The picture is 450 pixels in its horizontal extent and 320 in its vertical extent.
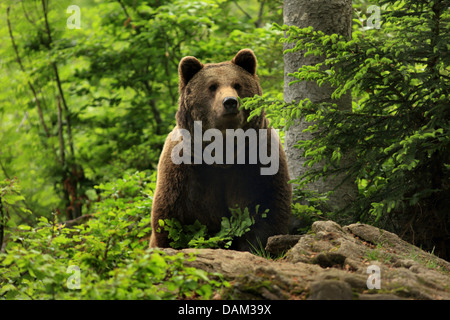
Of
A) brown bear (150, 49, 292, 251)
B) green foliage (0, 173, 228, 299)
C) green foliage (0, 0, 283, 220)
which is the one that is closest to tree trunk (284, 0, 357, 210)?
brown bear (150, 49, 292, 251)

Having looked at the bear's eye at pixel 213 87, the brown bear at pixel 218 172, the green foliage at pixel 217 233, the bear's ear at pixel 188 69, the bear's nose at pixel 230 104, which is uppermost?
the bear's ear at pixel 188 69

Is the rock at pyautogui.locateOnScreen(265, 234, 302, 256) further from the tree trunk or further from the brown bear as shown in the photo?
the tree trunk

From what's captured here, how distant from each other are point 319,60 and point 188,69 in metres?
1.51

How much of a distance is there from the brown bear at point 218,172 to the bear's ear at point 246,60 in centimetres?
1

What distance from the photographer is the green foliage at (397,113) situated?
409 centimetres

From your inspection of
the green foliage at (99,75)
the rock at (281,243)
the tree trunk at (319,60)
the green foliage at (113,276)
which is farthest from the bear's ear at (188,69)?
the green foliage at (99,75)

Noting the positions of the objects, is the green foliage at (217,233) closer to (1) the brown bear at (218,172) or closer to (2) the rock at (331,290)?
(1) the brown bear at (218,172)

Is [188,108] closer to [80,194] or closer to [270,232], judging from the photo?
Answer: [270,232]

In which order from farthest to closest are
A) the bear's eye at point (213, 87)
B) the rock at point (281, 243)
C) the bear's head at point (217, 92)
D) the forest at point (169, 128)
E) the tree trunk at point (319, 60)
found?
1. the tree trunk at point (319, 60)
2. the bear's eye at point (213, 87)
3. the bear's head at point (217, 92)
4. the rock at point (281, 243)
5. the forest at point (169, 128)

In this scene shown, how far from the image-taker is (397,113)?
4.47 m

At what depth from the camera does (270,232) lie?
500 centimetres

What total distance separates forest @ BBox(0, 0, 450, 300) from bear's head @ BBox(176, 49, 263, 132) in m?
0.30

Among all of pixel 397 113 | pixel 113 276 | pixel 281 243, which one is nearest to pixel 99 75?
pixel 281 243
